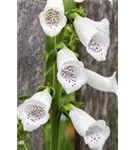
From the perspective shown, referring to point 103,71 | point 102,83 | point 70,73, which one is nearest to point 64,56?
point 70,73

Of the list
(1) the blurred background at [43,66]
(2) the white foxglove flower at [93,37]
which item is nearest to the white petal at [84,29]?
(2) the white foxglove flower at [93,37]

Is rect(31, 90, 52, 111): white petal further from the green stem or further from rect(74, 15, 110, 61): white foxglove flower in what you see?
rect(74, 15, 110, 61): white foxglove flower

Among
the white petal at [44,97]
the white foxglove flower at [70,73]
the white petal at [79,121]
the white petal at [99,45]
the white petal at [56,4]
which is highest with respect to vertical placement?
the white petal at [56,4]

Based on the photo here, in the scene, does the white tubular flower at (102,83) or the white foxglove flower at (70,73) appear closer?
the white foxglove flower at (70,73)

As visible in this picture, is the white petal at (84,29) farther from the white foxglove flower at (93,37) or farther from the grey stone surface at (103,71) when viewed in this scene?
the grey stone surface at (103,71)
